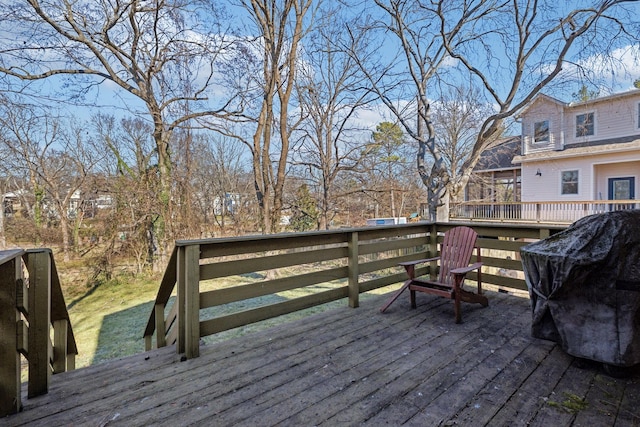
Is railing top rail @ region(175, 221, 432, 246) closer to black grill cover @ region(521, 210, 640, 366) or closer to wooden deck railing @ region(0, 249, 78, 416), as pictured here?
wooden deck railing @ region(0, 249, 78, 416)

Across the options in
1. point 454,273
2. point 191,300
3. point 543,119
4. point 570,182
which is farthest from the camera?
point 543,119

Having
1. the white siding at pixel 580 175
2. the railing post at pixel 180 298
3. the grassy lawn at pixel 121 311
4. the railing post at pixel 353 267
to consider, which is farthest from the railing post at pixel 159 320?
the white siding at pixel 580 175

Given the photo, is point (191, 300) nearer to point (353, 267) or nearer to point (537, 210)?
point (353, 267)

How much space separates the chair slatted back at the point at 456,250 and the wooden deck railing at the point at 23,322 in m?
3.35

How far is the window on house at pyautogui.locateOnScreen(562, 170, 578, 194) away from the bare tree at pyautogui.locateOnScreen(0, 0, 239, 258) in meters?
12.1

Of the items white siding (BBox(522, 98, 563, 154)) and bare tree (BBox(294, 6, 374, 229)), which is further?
white siding (BBox(522, 98, 563, 154))

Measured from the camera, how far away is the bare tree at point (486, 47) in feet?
17.7

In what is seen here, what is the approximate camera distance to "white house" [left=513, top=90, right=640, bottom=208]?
418 inches

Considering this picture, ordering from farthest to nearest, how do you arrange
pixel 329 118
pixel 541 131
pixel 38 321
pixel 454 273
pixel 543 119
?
pixel 543 119
pixel 541 131
pixel 329 118
pixel 454 273
pixel 38 321

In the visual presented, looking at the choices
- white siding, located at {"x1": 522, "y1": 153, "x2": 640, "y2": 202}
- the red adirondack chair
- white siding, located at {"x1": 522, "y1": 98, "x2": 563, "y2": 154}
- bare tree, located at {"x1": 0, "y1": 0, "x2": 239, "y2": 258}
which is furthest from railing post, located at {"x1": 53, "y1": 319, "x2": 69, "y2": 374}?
white siding, located at {"x1": 522, "y1": 153, "x2": 640, "y2": 202}

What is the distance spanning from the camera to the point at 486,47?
636 centimetres

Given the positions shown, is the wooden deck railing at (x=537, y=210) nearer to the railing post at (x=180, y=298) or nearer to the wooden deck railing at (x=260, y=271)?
the wooden deck railing at (x=260, y=271)

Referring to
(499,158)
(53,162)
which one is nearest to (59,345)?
(53,162)

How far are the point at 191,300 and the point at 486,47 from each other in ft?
23.0
